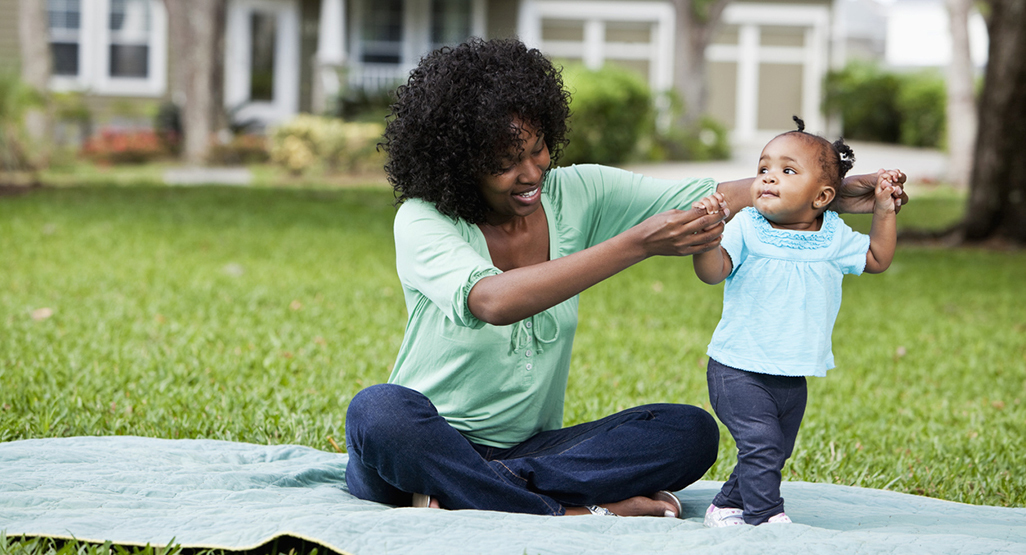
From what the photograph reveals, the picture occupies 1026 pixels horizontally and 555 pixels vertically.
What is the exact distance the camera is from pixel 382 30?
21.0m

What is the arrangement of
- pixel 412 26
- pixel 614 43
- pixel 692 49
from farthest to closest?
pixel 614 43, pixel 412 26, pixel 692 49

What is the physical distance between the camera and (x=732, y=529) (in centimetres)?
252

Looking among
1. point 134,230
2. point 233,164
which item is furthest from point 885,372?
point 233,164

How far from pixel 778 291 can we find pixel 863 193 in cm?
39

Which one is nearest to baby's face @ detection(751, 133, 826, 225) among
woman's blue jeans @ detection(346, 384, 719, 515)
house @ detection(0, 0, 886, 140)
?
woman's blue jeans @ detection(346, 384, 719, 515)

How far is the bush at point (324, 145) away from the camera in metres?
15.5

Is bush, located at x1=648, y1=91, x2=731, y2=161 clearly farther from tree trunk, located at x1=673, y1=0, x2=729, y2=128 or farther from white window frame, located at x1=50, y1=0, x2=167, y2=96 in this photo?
white window frame, located at x1=50, y1=0, x2=167, y2=96

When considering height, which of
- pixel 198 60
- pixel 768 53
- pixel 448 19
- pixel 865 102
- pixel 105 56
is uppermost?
pixel 448 19

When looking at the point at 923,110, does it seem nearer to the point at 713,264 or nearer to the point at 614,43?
the point at 614,43

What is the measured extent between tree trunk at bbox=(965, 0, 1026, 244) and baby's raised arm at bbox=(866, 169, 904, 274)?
26.8ft

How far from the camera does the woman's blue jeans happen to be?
2676mm

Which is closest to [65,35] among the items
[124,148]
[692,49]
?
[124,148]

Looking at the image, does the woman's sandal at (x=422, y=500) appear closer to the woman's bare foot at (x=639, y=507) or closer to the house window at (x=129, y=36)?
the woman's bare foot at (x=639, y=507)

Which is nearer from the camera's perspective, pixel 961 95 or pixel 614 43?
pixel 961 95
